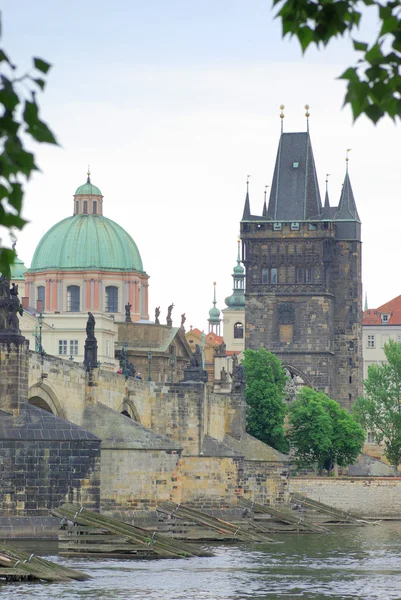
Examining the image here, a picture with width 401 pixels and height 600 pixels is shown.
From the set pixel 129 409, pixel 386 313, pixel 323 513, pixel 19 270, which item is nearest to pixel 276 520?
pixel 129 409

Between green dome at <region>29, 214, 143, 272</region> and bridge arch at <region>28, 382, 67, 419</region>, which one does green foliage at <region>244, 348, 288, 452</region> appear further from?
green dome at <region>29, 214, 143, 272</region>

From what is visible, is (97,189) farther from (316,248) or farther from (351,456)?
(351,456)

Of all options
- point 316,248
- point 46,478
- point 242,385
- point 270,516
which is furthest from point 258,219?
point 46,478

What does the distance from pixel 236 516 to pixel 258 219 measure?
250ft

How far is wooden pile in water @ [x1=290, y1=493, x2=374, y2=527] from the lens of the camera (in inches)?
3214

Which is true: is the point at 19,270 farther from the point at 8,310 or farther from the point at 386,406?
the point at 8,310

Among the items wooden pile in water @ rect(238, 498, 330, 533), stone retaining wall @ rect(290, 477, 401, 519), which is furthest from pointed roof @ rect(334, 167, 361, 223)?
wooden pile in water @ rect(238, 498, 330, 533)

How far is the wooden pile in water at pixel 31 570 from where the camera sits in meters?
40.1

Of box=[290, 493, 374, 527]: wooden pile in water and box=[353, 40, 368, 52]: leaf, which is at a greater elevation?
box=[353, 40, 368, 52]: leaf

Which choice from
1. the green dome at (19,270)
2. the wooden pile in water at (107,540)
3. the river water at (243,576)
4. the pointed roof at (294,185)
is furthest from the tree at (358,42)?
the green dome at (19,270)

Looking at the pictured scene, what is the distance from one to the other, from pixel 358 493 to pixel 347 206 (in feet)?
192

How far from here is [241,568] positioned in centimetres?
4816

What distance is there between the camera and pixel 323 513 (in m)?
84.1

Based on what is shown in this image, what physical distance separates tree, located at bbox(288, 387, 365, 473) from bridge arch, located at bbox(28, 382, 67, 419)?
44.1 m
